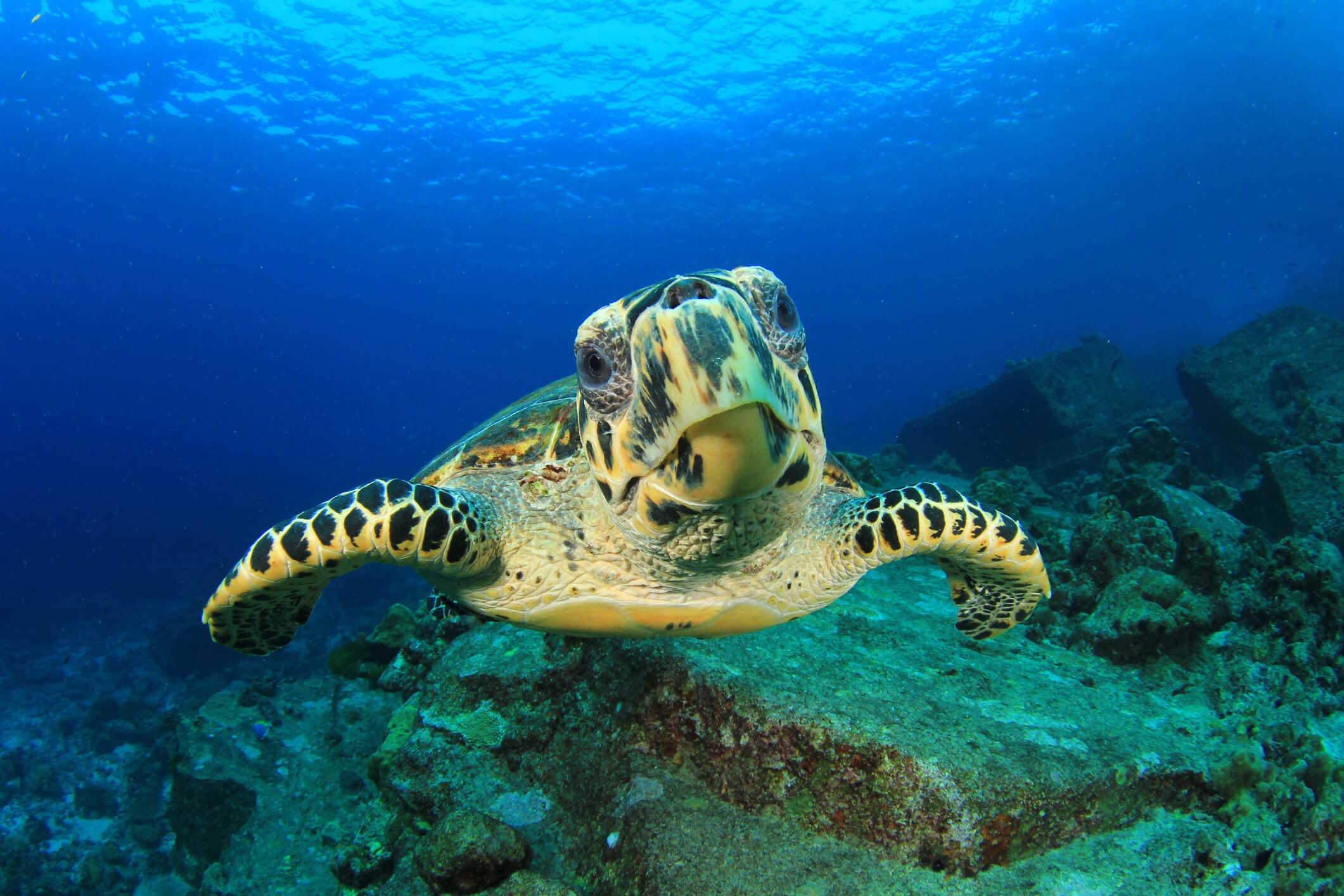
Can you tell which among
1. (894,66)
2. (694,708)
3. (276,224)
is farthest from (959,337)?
(694,708)

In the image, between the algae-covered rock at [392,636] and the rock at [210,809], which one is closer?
the rock at [210,809]

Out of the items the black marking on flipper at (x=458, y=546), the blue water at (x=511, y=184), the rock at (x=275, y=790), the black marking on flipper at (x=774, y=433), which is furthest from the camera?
the blue water at (x=511, y=184)

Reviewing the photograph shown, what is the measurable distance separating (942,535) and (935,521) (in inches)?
3.4

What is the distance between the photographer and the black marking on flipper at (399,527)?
7.76 feet

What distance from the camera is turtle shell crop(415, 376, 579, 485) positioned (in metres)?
3.00

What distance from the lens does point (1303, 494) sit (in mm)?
6246

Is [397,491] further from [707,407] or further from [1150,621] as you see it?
[1150,621]

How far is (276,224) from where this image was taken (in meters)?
45.0

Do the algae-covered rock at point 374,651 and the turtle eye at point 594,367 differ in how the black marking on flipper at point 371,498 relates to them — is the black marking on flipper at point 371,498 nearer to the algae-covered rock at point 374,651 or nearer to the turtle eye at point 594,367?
the turtle eye at point 594,367

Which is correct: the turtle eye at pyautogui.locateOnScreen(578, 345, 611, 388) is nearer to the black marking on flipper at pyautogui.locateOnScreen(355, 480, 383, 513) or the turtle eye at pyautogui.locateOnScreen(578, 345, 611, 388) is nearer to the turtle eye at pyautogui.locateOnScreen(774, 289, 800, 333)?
the turtle eye at pyautogui.locateOnScreen(774, 289, 800, 333)

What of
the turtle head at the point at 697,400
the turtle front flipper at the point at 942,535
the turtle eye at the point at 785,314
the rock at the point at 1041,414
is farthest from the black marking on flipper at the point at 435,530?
the rock at the point at 1041,414

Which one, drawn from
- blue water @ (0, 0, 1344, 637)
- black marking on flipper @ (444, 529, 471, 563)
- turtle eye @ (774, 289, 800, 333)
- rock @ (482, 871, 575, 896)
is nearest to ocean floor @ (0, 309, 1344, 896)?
rock @ (482, 871, 575, 896)

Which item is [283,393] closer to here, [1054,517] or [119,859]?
[119,859]

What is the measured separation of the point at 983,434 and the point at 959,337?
388 ft
